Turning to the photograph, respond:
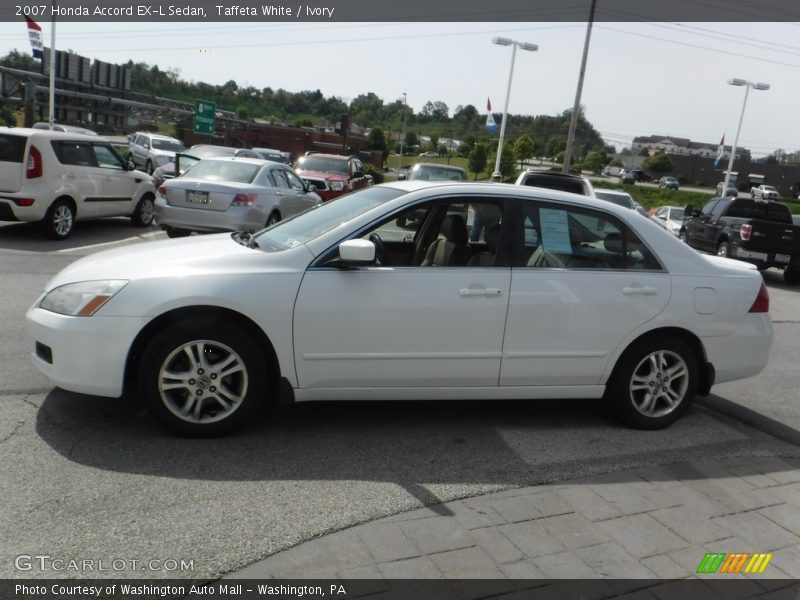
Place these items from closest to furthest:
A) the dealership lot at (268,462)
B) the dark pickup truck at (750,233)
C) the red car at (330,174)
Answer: the dealership lot at (268,462) → the dark pickup truck at (750,233) → the red car at (330,174)

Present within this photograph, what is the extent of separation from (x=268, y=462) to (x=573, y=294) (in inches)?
85.9

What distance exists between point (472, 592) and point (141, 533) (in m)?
1.45

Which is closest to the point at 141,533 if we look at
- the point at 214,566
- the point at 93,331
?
the point at 214,566

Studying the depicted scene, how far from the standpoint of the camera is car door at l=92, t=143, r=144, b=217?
1282cm

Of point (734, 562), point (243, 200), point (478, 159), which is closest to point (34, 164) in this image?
point (243, 200)

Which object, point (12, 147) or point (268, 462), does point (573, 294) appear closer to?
point (268, 462)

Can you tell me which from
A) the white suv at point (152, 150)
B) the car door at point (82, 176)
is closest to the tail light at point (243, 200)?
the car door at point (82, 176)

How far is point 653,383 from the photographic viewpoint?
499 centimetres

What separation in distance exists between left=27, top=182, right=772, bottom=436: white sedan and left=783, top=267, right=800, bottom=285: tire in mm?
12086

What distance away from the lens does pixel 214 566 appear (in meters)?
2.97

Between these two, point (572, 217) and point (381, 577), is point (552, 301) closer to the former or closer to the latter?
point (572, 217)

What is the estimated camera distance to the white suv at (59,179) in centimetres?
1102

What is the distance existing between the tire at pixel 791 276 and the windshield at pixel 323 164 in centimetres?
1215

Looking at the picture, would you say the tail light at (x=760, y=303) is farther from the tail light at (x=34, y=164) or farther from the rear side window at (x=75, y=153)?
the rear side window at (x=75, y=153)
